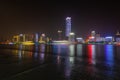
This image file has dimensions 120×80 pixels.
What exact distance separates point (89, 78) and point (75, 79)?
127 cm

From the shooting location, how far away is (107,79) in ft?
43.1

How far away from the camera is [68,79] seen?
13.0m

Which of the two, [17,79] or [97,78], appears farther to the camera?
[97,78]

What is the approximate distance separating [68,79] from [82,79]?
3.77 feet

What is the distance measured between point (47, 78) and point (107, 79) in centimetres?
507

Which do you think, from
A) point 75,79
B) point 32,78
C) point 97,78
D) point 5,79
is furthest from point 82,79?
point 5,79

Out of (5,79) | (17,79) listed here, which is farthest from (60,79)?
(5,79)

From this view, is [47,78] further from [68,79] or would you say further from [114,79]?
[114,79]

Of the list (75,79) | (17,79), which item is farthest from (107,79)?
(17,79)

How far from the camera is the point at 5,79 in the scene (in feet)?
41.4

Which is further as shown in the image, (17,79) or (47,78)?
(47,78)

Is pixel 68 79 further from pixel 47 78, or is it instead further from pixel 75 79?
pixel 47 78

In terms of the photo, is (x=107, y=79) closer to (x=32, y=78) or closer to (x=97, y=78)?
(x=97, y=78)

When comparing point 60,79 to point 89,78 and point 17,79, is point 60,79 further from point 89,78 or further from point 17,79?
point 17,79
